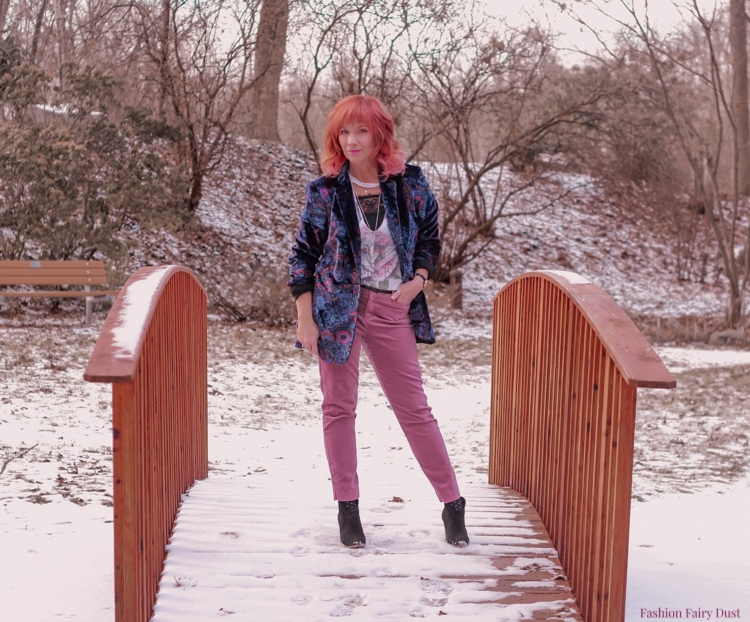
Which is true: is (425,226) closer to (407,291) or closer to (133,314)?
(407,291)

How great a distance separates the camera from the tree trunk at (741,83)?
408 inches

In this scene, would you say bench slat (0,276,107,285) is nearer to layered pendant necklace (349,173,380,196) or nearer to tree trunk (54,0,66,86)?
tree trunk (54,0,66,86)

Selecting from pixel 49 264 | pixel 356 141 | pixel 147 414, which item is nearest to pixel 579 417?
pixel 356 141

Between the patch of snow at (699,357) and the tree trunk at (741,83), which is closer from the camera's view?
the patch of snow at (699,357)

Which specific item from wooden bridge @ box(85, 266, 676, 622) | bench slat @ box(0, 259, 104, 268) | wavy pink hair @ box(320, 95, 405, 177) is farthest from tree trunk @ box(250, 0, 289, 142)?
wavy pink hair @ box(320, 95, 405, 177)

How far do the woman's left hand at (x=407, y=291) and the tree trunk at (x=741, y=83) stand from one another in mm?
9192

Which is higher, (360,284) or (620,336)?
(360,284)

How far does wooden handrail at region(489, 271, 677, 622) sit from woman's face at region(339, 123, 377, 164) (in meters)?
0.81

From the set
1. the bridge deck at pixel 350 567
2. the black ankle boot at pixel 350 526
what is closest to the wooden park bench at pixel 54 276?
the bridge deck at pixel 350 567

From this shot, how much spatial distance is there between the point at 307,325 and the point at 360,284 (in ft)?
0.75

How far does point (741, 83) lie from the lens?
605 inches

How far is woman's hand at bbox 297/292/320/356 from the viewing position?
257 centimetres

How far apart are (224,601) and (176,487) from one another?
2.60 feet

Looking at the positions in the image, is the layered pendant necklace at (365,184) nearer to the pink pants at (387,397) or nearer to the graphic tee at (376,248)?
the graphic tee at (376,248)
